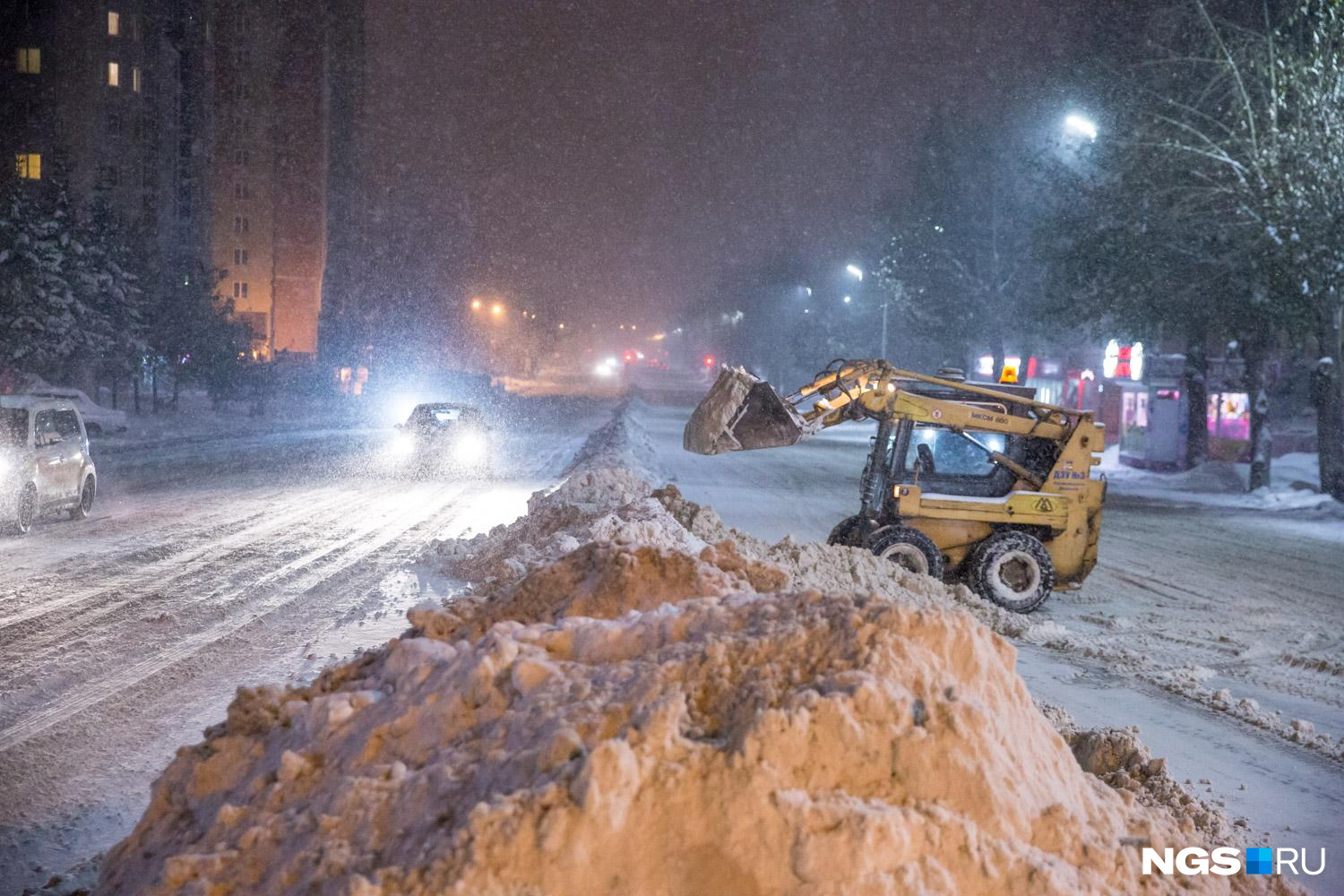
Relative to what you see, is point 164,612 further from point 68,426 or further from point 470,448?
point 470,448

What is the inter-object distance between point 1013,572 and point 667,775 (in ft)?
32.0

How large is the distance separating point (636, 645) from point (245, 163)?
114 meters

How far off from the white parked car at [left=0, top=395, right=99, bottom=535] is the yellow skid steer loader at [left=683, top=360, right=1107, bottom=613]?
29.7 feet

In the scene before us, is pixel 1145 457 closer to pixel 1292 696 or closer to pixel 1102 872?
pixel 1292 696

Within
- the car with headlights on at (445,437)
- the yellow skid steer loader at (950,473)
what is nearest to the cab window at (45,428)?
the yellow skid steer loader at (950,473)

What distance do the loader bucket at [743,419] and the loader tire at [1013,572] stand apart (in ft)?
7.96

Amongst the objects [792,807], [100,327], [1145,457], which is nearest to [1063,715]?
[792,807]

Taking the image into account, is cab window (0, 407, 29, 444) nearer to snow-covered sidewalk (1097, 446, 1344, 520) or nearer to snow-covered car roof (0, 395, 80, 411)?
snow-covered car roof (0, 395, 80, 411)

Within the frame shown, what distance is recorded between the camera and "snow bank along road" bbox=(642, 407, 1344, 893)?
6980 millimetres

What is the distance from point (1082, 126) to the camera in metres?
27.8

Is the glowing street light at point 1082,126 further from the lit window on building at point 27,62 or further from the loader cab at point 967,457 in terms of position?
the lit window on building at point 27,62

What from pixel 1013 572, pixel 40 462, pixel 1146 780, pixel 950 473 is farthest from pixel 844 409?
pixel 40 462

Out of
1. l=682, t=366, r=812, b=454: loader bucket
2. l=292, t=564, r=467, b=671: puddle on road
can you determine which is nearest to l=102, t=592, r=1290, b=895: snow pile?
l=292, t=564, r=467, b=671: puddle on road

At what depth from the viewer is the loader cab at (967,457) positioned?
13.9m
